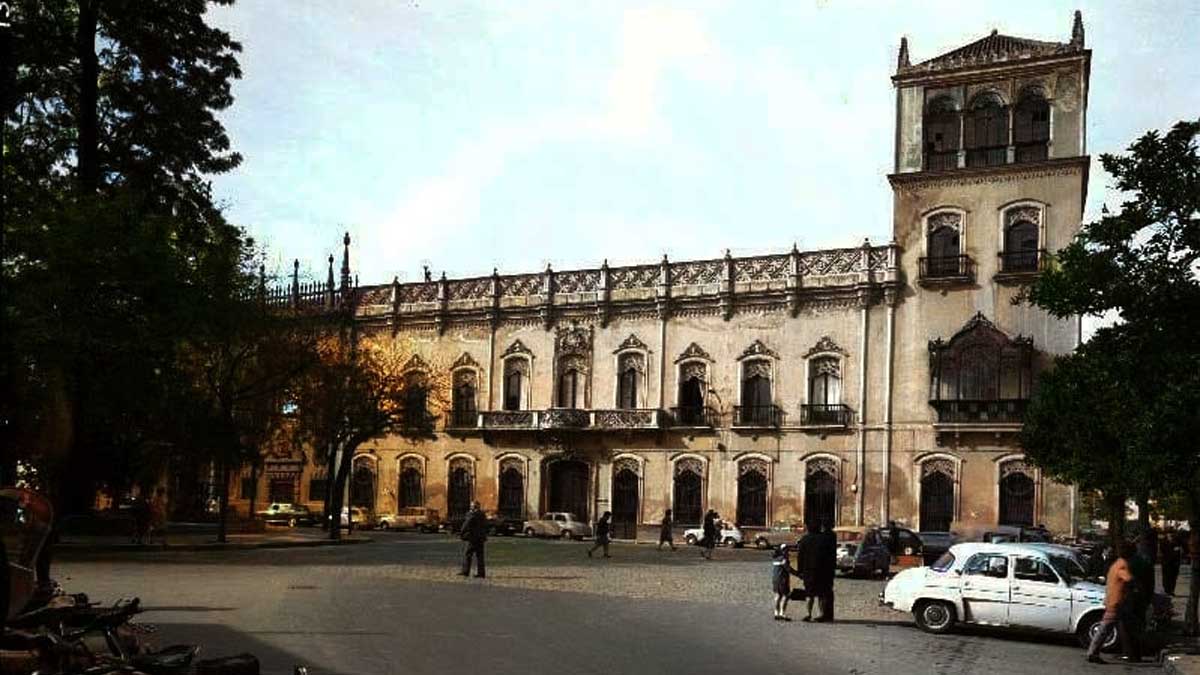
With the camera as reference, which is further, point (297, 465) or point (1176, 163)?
point (297, 465)

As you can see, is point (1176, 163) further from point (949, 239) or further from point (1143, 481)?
point (949, 239)

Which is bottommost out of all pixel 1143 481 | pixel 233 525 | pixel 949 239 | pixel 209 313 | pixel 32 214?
pixel 233 525

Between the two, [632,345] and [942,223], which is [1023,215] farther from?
[632,345]

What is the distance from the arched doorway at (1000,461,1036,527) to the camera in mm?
43906

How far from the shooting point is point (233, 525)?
4347cm

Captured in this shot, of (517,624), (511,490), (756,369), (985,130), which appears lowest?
(511,490)

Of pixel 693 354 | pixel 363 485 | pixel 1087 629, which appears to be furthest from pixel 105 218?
pixel 363 485

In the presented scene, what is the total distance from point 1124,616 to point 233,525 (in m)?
34.6

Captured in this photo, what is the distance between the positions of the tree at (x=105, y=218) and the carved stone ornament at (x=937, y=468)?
2663cm

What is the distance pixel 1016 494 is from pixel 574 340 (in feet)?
66.6

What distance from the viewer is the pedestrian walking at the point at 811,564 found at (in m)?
18.0

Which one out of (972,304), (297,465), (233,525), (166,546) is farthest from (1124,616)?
(297,465)

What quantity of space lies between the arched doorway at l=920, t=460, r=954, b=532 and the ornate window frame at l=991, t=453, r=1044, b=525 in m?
1.56

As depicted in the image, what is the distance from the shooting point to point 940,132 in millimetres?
47688
